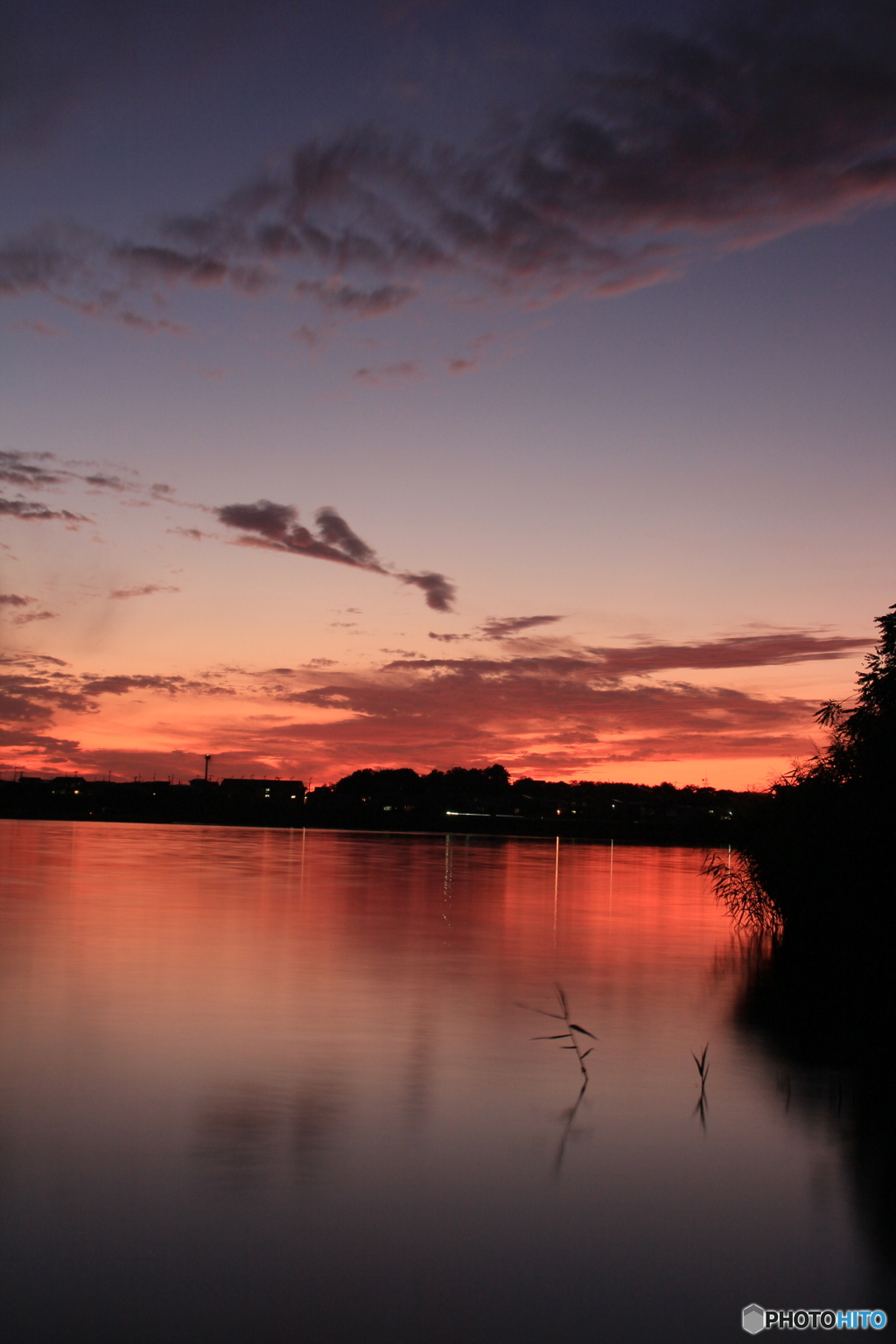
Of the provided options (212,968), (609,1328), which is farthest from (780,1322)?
(212,968)

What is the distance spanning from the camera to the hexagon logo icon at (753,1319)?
7562 mm

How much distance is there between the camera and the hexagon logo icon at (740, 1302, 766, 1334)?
24.8 ft

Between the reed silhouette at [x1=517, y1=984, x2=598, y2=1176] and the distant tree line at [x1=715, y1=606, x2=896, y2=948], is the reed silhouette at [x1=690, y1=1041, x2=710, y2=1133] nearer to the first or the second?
the reed silhouette at [x1=517, y1=984, x2=598, y2=1176]

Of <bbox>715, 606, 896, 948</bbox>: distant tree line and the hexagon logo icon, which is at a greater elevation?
<bbox>715, 606, 896, 948</bbox>: distant tree line

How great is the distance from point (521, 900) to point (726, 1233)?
33.5 m

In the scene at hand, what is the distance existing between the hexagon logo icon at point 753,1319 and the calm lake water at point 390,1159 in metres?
0.10

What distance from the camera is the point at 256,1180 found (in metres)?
9.73

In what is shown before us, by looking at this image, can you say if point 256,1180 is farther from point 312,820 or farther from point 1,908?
point 312,820
